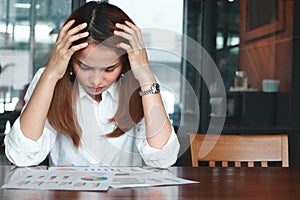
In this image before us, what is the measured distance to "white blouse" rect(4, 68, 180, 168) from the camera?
1134 mm

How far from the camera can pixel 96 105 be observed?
1.27m

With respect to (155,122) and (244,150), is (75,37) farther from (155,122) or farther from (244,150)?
(244,150)

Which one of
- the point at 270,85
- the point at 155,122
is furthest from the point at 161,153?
the point at 270,85

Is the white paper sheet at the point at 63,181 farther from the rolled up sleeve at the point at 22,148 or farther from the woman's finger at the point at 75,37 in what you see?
the woman's finger at the point at 75,37

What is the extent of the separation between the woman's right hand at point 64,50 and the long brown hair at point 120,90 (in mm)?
23

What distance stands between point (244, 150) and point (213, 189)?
0.47 metres

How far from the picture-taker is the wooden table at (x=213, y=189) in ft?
2.56

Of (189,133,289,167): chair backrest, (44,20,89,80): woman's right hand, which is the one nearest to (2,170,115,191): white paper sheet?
(44,20,89,80): woman's right hand

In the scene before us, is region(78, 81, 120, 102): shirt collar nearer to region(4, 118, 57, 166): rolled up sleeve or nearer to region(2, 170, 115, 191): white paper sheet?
region(4, 118, 57, 166): rolled up sleeve

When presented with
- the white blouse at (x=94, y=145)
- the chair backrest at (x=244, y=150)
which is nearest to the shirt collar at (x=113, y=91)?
the white blouse at (x=94, y=145)

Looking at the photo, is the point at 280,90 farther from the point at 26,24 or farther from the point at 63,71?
the point at 63,71

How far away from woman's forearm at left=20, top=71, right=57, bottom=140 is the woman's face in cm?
7

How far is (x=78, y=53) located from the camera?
1.16 metres

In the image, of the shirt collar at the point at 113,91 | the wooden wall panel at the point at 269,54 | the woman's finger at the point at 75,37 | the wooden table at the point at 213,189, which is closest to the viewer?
the wooden table at the point at 213,189
